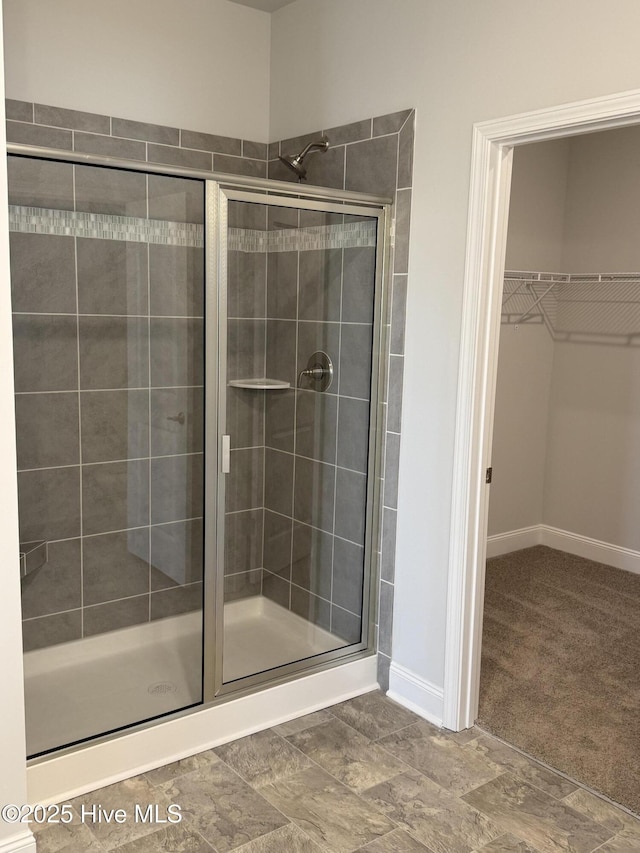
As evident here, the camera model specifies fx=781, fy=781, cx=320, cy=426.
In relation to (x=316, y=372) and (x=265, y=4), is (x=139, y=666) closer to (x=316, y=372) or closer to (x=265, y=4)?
(x=316, y=372)

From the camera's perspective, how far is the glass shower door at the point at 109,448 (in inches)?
96.3

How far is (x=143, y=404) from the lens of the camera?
8.66 feet

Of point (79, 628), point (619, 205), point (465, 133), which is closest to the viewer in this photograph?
point (465, 133)

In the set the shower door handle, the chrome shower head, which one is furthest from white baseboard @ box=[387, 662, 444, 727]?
the chrome shower head

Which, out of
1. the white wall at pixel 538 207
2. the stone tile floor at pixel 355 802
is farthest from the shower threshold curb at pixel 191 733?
the white wall at pixel 538 207

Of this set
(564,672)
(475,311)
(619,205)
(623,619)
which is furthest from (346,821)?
(619,205)

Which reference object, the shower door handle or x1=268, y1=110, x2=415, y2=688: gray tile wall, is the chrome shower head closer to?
x1=268, y1=110, x2=415, y2=688: gray tile wall

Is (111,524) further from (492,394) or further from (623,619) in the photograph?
(623,619)

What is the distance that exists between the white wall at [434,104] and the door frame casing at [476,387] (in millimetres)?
47

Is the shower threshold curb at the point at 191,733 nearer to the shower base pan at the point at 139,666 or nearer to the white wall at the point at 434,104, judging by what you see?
the shower base pan at the point at 139,666

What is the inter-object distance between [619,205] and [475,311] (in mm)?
2200

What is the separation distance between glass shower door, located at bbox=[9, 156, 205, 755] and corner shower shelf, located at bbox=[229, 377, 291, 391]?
135 mm

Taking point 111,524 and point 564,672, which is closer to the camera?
point 111,524

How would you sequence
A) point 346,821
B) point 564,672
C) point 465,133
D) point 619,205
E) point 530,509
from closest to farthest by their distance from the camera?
point 346,821 → point 465,133 → point 564,672 → point 619,205 → point 530,509
